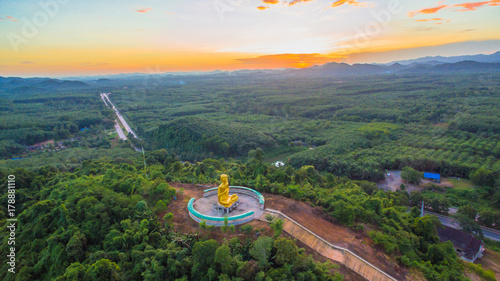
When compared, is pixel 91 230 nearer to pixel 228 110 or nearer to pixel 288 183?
pixel 288 183

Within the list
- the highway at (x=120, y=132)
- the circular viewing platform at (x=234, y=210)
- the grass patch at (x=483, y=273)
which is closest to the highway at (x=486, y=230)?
the grass patch at (x=483, y=273)

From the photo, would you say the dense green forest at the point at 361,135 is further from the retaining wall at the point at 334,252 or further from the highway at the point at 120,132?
the retaining wall at the point at 334,252

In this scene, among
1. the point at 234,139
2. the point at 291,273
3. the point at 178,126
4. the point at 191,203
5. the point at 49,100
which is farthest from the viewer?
the point at 49,100

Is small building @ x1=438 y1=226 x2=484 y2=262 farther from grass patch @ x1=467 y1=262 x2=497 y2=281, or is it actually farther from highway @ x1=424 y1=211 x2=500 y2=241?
grass patch @ x1=467 y1=262 x2=497 y2=281

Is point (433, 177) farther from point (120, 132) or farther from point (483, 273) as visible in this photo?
point (120, 132)

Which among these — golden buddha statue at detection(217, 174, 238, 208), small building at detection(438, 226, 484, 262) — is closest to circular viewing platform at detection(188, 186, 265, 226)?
golden buddha statue at detection(217, 174, 238, 208)

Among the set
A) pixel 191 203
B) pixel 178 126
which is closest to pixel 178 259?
pixel 191 203

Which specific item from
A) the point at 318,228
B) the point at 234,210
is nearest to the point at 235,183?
the point at 234,210
